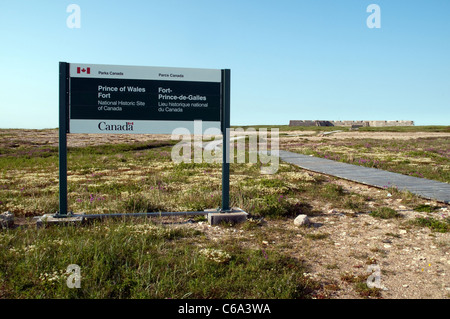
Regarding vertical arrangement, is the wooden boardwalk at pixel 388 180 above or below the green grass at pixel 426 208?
above

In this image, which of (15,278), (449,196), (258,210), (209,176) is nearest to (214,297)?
(15,278)

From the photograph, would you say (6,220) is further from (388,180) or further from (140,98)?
(388,180)

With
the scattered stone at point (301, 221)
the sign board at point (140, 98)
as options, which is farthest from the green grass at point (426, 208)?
the sign board at point (140, 98)

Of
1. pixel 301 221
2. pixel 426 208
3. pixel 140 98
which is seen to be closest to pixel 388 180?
pixel 426 208

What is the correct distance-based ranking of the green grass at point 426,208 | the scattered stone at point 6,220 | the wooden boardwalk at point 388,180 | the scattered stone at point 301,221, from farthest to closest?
the wooden boardwalk at point 388,180, the green grass at point 426,208, the scattered stone at point 301,221, the scattered stone at point 6,220

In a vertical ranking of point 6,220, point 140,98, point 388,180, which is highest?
point 140,98

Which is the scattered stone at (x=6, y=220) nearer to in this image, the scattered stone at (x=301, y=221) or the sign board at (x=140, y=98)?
the sign board at (x=140, y=98)

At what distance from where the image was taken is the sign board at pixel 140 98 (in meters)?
8.20

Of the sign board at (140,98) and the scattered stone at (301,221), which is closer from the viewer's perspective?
the scattered stone at (301,221)

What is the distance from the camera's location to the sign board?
8.20m

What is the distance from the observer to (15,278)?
4.81 metres

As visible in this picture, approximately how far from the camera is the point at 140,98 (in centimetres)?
847

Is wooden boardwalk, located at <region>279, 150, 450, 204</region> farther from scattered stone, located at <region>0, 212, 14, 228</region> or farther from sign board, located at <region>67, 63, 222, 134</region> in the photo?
scattered stone, located at <region>0, 212, 14, 228</region>
